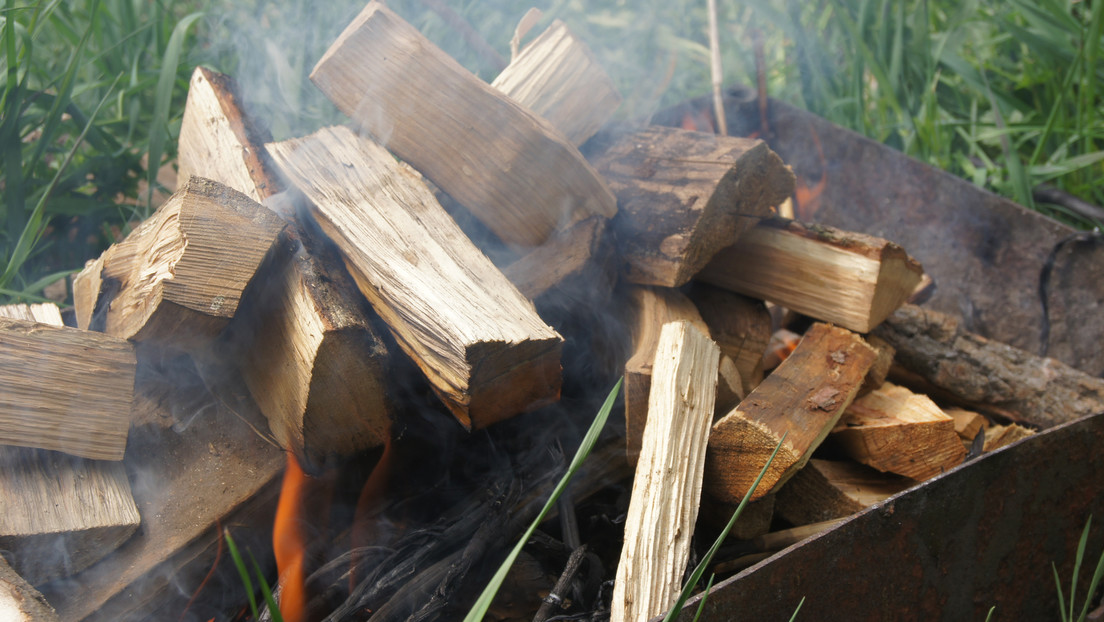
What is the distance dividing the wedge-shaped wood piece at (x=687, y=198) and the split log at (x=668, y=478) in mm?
254

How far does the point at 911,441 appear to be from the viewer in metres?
1.59

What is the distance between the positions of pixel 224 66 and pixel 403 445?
1964mm

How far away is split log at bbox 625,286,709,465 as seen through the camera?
147 centimetres

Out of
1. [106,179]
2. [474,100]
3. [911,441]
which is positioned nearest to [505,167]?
[474,100]

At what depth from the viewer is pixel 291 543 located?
4.62 feet

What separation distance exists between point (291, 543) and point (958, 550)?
4.38 ft

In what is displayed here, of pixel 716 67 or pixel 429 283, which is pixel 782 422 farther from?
pixel 716 67

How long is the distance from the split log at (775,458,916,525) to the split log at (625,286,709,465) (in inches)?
16.1

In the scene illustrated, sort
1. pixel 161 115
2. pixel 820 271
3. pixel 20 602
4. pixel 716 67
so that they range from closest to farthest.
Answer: pixel 20 602 < pixel 820 271 < pixel 161 115 < pixel 716 67

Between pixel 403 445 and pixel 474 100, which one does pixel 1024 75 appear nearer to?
pixel 474 100

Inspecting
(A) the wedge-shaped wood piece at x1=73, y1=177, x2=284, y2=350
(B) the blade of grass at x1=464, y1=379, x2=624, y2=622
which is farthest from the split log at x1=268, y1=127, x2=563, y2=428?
(B) the blade of grass at x1=464, y1=379, x2=624, y2=622

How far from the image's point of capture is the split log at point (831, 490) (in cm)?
154

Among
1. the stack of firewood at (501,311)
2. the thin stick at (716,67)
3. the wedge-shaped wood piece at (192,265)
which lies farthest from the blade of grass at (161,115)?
the thin stick at (716,67)

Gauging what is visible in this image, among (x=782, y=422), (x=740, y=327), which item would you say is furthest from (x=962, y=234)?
(x=782, y=422)
